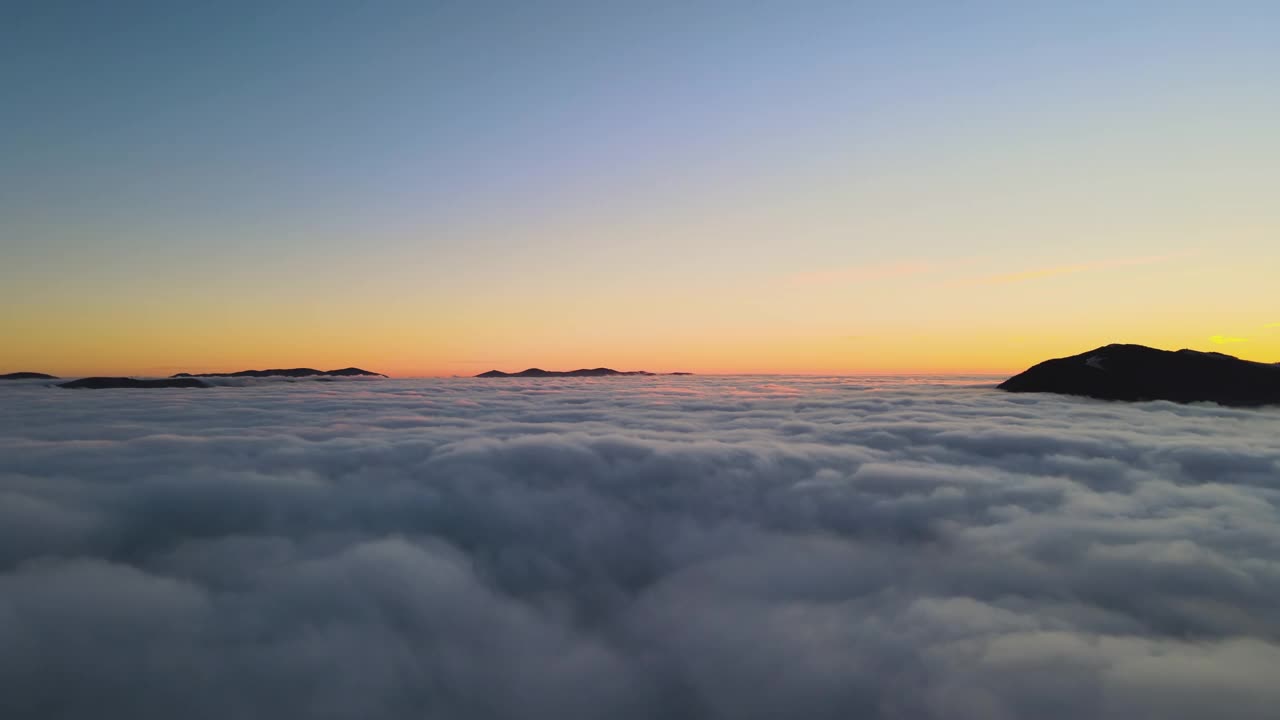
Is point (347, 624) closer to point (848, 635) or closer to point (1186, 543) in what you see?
point (848, 635)

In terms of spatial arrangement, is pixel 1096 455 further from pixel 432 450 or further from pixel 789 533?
pixel 432 450

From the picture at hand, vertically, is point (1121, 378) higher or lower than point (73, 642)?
higher

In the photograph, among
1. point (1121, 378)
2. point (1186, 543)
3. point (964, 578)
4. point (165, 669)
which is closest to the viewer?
point (165, 669)

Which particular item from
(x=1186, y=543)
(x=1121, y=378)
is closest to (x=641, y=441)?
(x=1186, y=543)

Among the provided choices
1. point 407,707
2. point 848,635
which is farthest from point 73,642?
point 848,635

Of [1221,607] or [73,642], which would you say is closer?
[73,642]

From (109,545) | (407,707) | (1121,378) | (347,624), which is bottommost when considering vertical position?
(407,707)

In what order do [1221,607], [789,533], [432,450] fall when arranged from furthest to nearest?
[432,450] → [789,533] → [1221,607]
